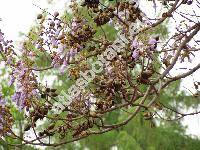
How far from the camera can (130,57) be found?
3959 millimetres

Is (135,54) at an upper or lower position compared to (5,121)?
upper

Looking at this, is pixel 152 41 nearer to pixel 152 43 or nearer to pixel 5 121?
pixel 152 43

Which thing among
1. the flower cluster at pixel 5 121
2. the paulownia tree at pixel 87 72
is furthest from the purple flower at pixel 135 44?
the flower cluster at pixel 5 121

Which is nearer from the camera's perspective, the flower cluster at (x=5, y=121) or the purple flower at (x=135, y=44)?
the purple flower at (x=135, y=44)

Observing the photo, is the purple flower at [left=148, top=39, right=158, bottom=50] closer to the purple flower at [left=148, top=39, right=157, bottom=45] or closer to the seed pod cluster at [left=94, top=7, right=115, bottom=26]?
the purple flower at [left=148, top=39, right=157, bottom=45]

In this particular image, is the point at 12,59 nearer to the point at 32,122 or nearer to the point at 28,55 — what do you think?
the point at 28,55

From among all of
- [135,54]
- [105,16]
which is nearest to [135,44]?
[135,54]

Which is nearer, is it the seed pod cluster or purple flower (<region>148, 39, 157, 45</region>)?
purple flower (<region>148, 39, 157, 45</region>)

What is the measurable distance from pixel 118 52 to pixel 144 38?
A: 25 centimetres

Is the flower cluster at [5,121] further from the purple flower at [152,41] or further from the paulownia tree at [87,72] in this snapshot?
the purple flower at [152,41]

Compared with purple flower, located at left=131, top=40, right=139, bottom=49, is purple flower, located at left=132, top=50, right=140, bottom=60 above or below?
below

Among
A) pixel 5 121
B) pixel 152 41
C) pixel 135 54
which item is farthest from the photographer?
pixel 5 121

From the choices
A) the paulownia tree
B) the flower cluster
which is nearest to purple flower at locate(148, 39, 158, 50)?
the paulownia tree

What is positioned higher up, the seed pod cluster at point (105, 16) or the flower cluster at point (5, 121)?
the seed pod cluster at point (105, 16)
